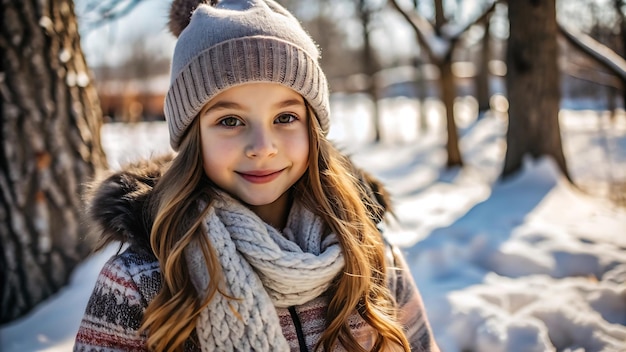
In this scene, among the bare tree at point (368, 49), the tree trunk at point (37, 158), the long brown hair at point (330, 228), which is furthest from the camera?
the bare tree at point (368, 49)

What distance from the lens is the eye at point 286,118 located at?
1.52 meters

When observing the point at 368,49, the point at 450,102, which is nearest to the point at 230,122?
the point at 450,102

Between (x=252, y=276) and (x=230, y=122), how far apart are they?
0.46 meters

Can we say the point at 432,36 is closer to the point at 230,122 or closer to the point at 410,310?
the point at 410,310

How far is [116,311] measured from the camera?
52.9 inches

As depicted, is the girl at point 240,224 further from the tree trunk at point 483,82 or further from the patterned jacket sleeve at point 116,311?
the tree trunk at point 483,82

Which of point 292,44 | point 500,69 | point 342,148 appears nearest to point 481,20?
point 342,148

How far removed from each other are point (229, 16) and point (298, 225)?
27.3 inches

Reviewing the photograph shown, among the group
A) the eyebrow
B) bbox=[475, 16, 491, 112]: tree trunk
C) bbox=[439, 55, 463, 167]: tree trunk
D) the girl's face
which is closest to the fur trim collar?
the girl's face

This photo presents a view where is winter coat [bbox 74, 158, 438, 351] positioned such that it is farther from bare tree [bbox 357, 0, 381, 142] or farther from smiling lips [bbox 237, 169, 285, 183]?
bare tree [bbox 357, 0, 381, 142]

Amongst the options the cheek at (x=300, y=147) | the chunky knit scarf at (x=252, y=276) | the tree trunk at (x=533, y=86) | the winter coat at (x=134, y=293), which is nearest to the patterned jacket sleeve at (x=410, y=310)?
the winter coat at (x=134, y=293)

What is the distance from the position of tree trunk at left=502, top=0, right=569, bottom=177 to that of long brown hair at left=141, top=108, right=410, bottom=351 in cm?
381

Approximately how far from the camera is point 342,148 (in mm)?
1981

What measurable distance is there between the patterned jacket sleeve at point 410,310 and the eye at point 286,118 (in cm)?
63
